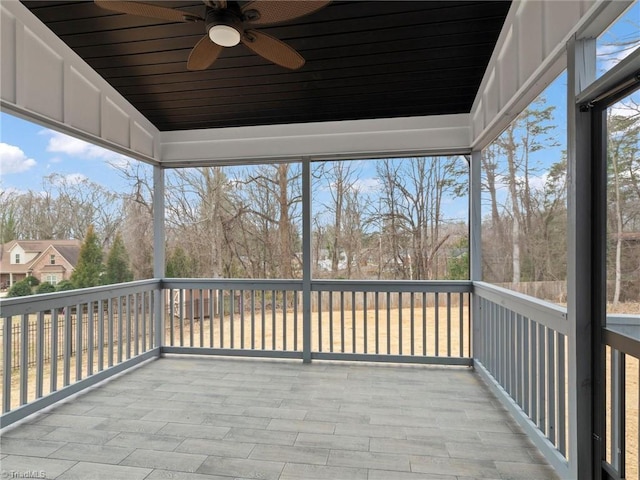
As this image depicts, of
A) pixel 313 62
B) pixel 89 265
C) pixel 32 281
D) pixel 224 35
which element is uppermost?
pixel 313 62

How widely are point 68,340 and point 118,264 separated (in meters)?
1.33

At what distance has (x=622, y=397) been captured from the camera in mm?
1635

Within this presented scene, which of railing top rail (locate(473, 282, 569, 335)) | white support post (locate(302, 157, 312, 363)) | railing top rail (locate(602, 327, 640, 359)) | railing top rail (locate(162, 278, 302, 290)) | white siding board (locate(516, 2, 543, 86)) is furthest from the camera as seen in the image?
railing top rail (locate(162, 278, 302, 290))

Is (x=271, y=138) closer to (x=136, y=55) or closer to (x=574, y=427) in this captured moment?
→ (x=136, y=55)

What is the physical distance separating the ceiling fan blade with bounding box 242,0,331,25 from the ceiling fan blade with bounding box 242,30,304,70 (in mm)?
99

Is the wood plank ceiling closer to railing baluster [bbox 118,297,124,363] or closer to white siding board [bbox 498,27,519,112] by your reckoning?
white siding board [bbox 498,27,519,112]

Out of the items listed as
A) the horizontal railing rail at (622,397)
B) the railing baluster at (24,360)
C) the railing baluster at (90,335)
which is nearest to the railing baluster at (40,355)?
the railing baluster at (24,360)

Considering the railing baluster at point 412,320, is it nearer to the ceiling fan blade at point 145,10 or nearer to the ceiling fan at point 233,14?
the ceiling fan at point 233,14

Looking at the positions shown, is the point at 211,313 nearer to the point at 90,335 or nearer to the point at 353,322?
the point at 90,335

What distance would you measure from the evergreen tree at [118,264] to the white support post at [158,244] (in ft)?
1.20

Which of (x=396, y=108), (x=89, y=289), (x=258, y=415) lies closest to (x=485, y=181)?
(x=396, y=108)

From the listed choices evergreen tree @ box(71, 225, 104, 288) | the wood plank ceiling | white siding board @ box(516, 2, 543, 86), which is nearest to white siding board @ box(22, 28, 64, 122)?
the wood plank ceiling

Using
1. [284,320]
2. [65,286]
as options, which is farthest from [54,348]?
[284,320]

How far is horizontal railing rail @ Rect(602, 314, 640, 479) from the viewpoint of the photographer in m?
1.58
